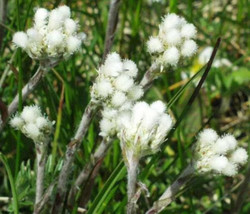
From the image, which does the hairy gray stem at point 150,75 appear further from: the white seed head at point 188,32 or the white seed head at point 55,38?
the white seed head at point 55,38

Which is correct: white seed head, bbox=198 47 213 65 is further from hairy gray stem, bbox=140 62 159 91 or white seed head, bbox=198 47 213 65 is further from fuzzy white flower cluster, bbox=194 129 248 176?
fuzzy white flower cluster, bbox=194 129 248 176

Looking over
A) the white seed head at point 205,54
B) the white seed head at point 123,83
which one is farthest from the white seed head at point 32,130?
the white seed head at point 205,54

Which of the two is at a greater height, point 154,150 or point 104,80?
point 104,80

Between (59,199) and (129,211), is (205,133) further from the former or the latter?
(59,199)

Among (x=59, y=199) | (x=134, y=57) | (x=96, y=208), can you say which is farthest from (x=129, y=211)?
(x=134, y=57)

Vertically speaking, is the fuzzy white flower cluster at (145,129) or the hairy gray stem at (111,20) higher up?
the hairy gray stem at (111,20)

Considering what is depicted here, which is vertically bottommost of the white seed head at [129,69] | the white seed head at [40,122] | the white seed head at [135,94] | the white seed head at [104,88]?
the white seed head at [40,122]
